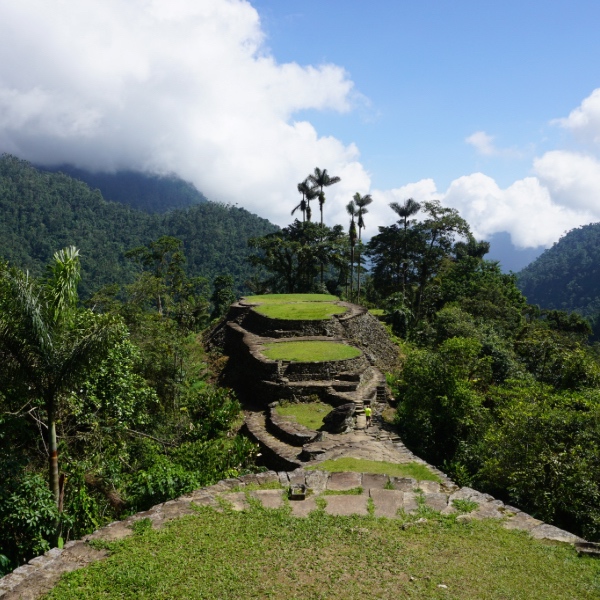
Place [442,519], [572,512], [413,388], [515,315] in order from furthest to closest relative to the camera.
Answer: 1. [515,315]
2. [413,388]
3. [572,512]
4. [442,519]

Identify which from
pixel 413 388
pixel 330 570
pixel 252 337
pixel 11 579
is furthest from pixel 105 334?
pixel 252 337

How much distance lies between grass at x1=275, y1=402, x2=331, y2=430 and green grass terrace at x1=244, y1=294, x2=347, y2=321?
19.4ft

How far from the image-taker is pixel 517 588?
5223mm

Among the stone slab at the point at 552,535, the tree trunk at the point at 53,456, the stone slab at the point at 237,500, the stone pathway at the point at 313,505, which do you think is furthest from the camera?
the stone slab at the point at 237,500

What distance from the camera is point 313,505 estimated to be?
728 cm

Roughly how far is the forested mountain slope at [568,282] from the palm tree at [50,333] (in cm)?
7939

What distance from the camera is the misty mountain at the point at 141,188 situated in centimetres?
15425

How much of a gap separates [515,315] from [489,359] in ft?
50.1

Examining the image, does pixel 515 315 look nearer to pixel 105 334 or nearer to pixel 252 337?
pixel 252 337

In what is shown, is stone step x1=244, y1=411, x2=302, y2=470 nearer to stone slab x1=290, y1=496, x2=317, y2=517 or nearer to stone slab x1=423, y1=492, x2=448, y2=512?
stone slab x1=290, y1=496, x2=317, y2=517

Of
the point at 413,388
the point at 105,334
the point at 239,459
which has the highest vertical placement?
the point at 105,334

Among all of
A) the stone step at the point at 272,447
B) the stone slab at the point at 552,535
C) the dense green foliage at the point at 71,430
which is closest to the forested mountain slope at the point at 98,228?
the stone step at the point at 272,447

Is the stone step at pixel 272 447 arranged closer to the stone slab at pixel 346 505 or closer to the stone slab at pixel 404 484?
the stone slab at pixel 404 484

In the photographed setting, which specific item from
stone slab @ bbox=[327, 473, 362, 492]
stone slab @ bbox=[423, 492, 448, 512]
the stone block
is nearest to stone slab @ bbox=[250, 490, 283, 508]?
stone slab @ bbox=[327, 473, 362, 492]
